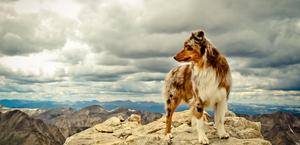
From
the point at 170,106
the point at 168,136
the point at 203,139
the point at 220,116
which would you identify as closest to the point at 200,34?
the point at 220,116

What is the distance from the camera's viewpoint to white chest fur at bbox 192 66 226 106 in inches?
564

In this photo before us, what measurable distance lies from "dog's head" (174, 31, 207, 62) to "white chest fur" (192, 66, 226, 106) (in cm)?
71

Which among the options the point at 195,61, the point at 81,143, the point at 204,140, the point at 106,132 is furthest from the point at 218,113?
the point at 106,132

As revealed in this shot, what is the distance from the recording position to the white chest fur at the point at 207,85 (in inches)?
564

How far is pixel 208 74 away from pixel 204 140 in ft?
10.5

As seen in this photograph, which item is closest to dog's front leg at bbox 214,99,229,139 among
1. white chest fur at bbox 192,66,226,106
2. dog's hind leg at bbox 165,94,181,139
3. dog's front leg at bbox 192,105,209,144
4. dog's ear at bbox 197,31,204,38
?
white chest fur at bbox 192,66,226,106

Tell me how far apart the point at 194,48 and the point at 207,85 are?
162cm

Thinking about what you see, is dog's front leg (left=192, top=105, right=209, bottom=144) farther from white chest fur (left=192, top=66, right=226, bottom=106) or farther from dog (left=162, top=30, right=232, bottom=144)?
white chest fur (left=192, top=66, right=226, bottom=106)

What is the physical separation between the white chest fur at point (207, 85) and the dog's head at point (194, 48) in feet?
2.33

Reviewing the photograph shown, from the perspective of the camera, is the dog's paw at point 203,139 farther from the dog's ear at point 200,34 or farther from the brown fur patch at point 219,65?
the dog's ear at point 200,34

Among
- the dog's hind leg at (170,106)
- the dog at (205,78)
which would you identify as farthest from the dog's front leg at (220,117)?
the dog's hind leg at (170,106)

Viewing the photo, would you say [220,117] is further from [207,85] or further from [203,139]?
[207,85]

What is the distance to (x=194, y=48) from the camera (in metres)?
14.0

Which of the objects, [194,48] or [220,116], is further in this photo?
[220,116]
